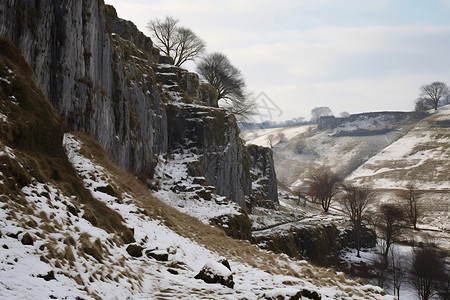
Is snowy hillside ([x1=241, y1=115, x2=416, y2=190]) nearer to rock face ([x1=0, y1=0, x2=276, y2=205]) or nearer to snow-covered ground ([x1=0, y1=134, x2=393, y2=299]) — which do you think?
rock face ([x1=0, y1=0, x2=276, y2=205])

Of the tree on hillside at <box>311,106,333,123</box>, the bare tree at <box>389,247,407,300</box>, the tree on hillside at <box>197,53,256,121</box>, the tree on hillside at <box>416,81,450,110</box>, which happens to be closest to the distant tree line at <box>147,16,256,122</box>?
the tree on hillside at <box>197,53,256,121</box>

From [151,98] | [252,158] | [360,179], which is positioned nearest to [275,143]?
[360,179]

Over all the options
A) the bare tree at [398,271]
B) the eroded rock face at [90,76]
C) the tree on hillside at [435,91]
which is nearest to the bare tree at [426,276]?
the bare tree at [398,271]

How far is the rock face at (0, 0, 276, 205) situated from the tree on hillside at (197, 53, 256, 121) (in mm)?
10318

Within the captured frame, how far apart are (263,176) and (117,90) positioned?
31.8 metres

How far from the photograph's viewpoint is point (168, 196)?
2245 centimetres

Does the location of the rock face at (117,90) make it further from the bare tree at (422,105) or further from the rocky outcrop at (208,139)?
the bare tree at (422,105)

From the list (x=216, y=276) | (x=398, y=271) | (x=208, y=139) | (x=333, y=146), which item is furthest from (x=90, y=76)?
(x=333, y=146)

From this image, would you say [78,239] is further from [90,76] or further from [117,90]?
[117,90]

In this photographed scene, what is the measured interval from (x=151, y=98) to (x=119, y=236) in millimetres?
18343

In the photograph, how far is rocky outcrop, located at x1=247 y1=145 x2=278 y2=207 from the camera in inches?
1741

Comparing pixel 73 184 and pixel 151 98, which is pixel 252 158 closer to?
pixel 151 98

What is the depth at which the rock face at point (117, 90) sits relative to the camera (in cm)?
1356

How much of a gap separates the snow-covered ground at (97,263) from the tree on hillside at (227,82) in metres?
37.6
